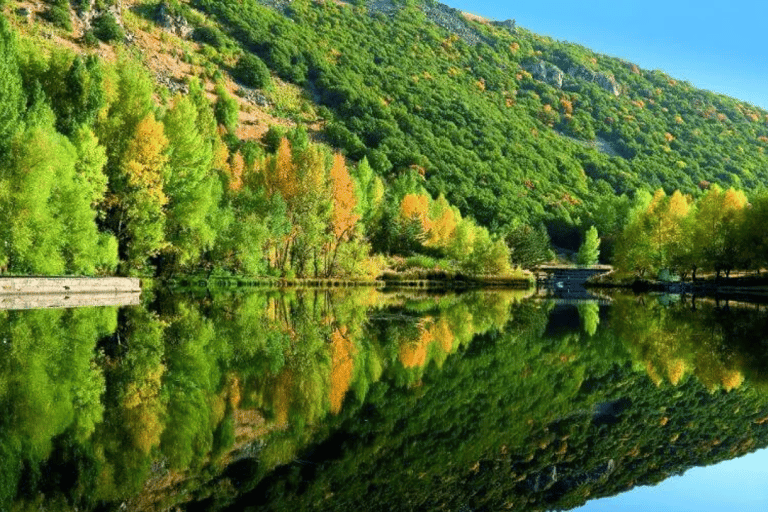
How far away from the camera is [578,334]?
23.9 m

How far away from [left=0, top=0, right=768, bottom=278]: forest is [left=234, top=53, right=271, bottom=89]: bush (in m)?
0.42

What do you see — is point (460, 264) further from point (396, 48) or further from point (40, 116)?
point (396, 48)

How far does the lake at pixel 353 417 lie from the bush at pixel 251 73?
346 ft

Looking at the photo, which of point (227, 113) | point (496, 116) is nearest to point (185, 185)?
point (227, 113)

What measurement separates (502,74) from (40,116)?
5948 inches

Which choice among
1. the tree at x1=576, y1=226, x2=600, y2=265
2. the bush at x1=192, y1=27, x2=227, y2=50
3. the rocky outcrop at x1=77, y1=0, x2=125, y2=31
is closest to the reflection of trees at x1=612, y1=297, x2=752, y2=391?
the tree at x1=576, y1=226, x2=600, y2=265

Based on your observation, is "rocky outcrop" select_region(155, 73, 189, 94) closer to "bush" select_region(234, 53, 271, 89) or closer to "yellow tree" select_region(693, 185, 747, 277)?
"bush" select_region(234, 53, 271, 89)

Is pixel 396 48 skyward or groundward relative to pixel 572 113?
skyward

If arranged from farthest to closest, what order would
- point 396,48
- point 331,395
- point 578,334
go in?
point 396,48 < point 578,334 < point 331,395

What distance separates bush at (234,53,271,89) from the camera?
122 meters

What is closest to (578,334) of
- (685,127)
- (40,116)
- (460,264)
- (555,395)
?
(555,395)

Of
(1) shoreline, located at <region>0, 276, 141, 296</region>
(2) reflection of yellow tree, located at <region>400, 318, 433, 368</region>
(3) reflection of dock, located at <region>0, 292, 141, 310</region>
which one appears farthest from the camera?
(1) shoreline, located at <region>0, 276, 141, 296</region>

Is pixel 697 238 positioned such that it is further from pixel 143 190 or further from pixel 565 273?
pixel 143 190

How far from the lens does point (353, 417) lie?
1085cm
